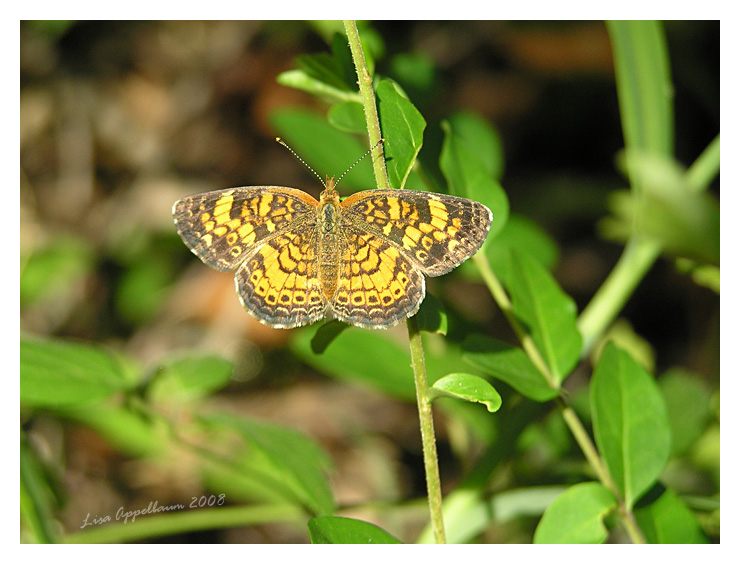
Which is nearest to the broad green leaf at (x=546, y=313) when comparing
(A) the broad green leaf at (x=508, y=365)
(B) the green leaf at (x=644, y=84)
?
(A) the broad green leaf at (x=508, y=365)

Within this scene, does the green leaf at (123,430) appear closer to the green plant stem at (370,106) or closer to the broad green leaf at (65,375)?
the broad green leaf at (65,375)

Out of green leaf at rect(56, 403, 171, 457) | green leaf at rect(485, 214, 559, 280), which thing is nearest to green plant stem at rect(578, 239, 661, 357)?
green leaf at rect(485, 214, 559, 280)

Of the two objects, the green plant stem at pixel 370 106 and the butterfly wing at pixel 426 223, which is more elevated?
the green plant stem at pixel 370 106

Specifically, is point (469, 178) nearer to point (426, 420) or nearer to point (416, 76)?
point (416, 76)

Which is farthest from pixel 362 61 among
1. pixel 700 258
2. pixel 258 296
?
pixel 700 258

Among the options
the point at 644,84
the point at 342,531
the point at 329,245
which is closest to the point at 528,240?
the point at 644,84
